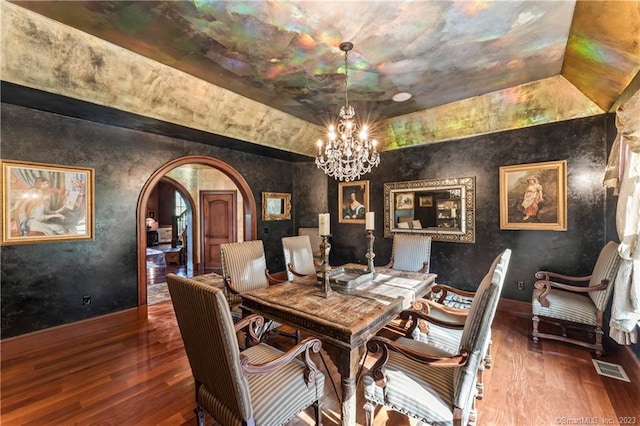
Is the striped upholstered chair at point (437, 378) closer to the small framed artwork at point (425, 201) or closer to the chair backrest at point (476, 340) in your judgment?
Result: the chair backrest at point (476, 340)

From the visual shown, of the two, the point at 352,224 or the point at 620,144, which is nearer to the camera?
the point at 620,144

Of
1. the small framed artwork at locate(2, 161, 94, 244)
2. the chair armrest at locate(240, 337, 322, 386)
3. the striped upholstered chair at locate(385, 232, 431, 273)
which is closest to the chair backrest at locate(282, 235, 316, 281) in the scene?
the striped upholstered chair at locate(385, 232, 431, 273)

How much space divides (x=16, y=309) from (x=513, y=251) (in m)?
6.24

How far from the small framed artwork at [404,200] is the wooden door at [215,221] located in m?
4.08

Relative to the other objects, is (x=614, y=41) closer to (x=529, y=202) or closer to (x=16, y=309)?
(x=529, y=202)

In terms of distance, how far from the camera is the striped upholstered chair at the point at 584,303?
254 centimetres

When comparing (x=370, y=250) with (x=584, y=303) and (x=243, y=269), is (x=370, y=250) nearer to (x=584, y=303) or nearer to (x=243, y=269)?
(x=243, y=269)

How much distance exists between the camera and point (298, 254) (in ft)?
11.2

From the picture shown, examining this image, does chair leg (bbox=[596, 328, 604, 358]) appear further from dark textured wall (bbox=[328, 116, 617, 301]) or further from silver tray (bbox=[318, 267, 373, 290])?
silver tray (bbox=[318, 267, 373, 290])

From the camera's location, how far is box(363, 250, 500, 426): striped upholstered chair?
1296 mm

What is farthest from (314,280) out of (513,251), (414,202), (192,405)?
(513,251)

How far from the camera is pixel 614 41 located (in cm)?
210

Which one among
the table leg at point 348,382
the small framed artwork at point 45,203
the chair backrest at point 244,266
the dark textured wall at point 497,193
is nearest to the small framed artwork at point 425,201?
the dark textured wall at point 497,193

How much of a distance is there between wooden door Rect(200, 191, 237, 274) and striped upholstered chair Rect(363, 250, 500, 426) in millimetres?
5732
